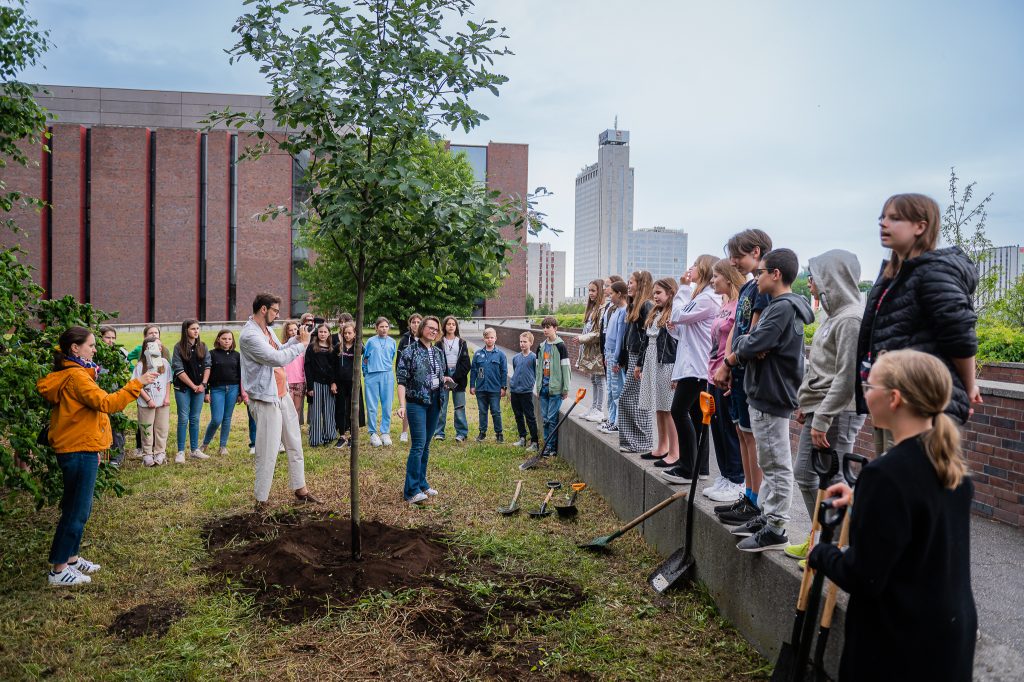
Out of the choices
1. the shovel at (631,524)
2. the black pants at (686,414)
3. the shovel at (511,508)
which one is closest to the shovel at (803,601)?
the shovel at (631,524)

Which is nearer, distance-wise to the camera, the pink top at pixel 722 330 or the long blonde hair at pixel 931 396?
the long blonde hair at pixel 931 396

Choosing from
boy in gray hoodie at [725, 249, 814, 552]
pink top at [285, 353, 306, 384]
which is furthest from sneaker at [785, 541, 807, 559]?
pink top at [285, 353, 306, 384]

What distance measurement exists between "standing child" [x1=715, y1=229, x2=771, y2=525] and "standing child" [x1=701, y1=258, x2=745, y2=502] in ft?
1.02

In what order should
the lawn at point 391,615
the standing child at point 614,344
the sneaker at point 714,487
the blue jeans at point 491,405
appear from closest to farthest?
1. the lawn at point 391,615
2. the sneaker at point 714,487
3. the standing child at point 614,344
4. the blue jeans at point 491,405

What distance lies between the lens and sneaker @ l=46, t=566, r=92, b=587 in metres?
5.12

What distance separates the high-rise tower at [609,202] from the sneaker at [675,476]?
113m

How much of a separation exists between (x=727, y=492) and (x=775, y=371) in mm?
1306

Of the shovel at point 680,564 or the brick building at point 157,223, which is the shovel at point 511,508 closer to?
the shovel at point 680,564

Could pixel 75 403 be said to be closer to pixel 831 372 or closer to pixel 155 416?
pixel 155 416

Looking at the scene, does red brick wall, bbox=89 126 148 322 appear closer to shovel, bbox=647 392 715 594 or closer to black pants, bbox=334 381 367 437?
black pants, bbox=334 381 367 437

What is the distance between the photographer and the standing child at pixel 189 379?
955cm

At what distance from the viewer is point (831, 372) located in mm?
3744

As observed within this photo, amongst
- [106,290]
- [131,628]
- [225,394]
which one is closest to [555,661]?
[131,628]

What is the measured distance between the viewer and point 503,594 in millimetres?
5000
